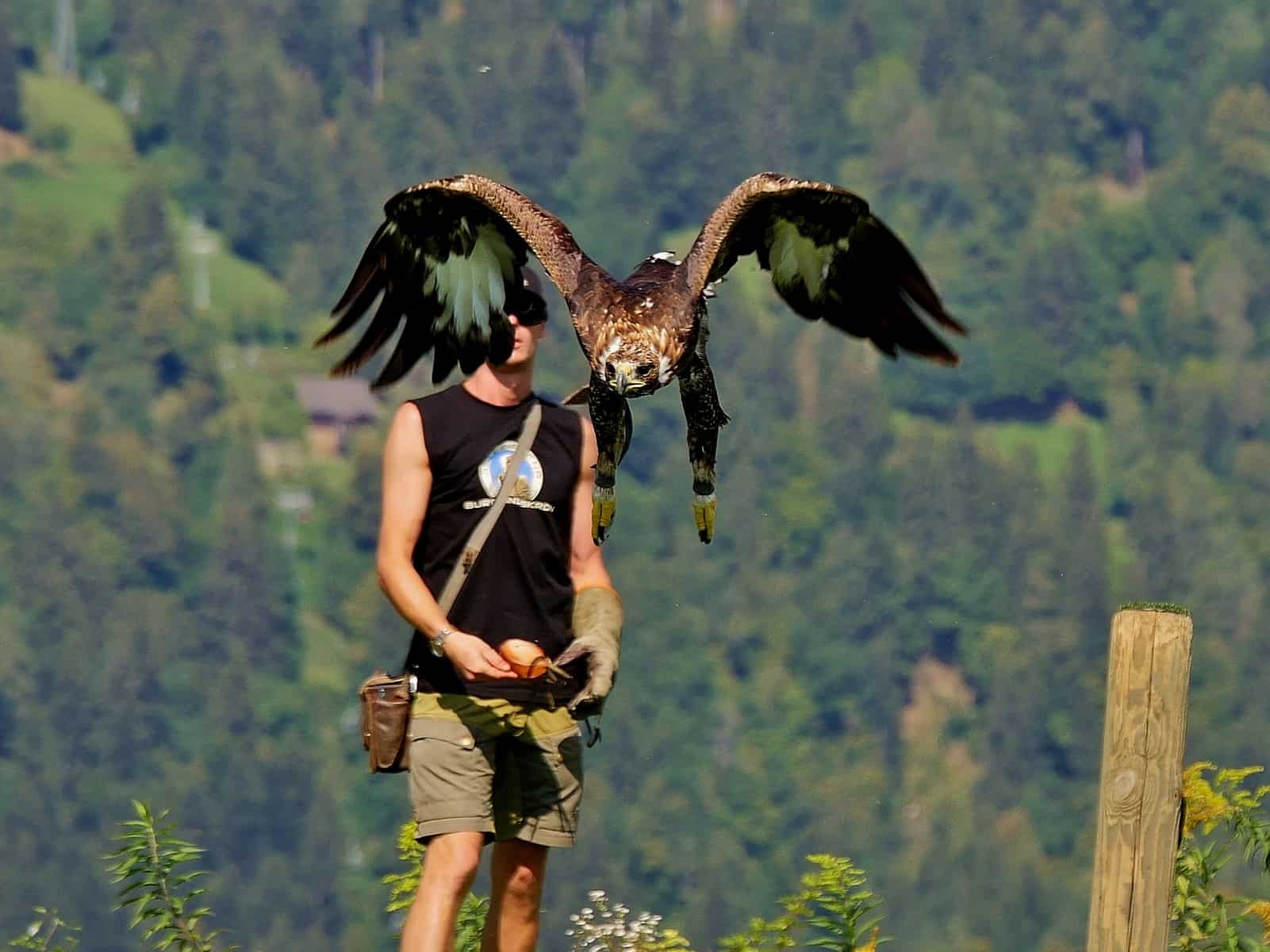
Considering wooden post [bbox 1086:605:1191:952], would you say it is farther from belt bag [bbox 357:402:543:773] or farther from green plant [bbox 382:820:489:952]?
green plant [bbox 382:820:489:952]

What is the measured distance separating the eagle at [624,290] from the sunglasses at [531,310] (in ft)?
0.09

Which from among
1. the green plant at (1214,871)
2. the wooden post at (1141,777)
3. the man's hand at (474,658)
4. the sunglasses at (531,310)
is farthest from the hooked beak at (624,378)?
the green plant at (1214,871)

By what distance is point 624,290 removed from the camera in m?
10.3

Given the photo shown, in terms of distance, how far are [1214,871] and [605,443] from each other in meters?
2.79

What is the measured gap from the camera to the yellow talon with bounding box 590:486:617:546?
1016 centimetres

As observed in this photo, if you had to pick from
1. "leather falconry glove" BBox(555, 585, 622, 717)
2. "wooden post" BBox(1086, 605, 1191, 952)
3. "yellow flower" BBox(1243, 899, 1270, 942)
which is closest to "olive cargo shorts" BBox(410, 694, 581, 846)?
"leather falconry glove" BBox(555, 585, 622, 717)

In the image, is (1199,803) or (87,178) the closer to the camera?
(1199,803)

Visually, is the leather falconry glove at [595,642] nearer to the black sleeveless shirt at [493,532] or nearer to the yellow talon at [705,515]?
the black sleeveless shirt at [493,532]

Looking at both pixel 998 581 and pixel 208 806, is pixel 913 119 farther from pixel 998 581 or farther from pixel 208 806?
pixel 208 806

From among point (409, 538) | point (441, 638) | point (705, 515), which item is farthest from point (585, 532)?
point (441, 638)

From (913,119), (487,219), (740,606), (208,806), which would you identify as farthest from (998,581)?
(487,219)

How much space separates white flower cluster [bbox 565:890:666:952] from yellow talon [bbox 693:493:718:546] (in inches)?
57.9

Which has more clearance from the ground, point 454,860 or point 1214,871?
point 1214,871

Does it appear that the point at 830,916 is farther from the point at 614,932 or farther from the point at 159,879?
the point at 159,879
